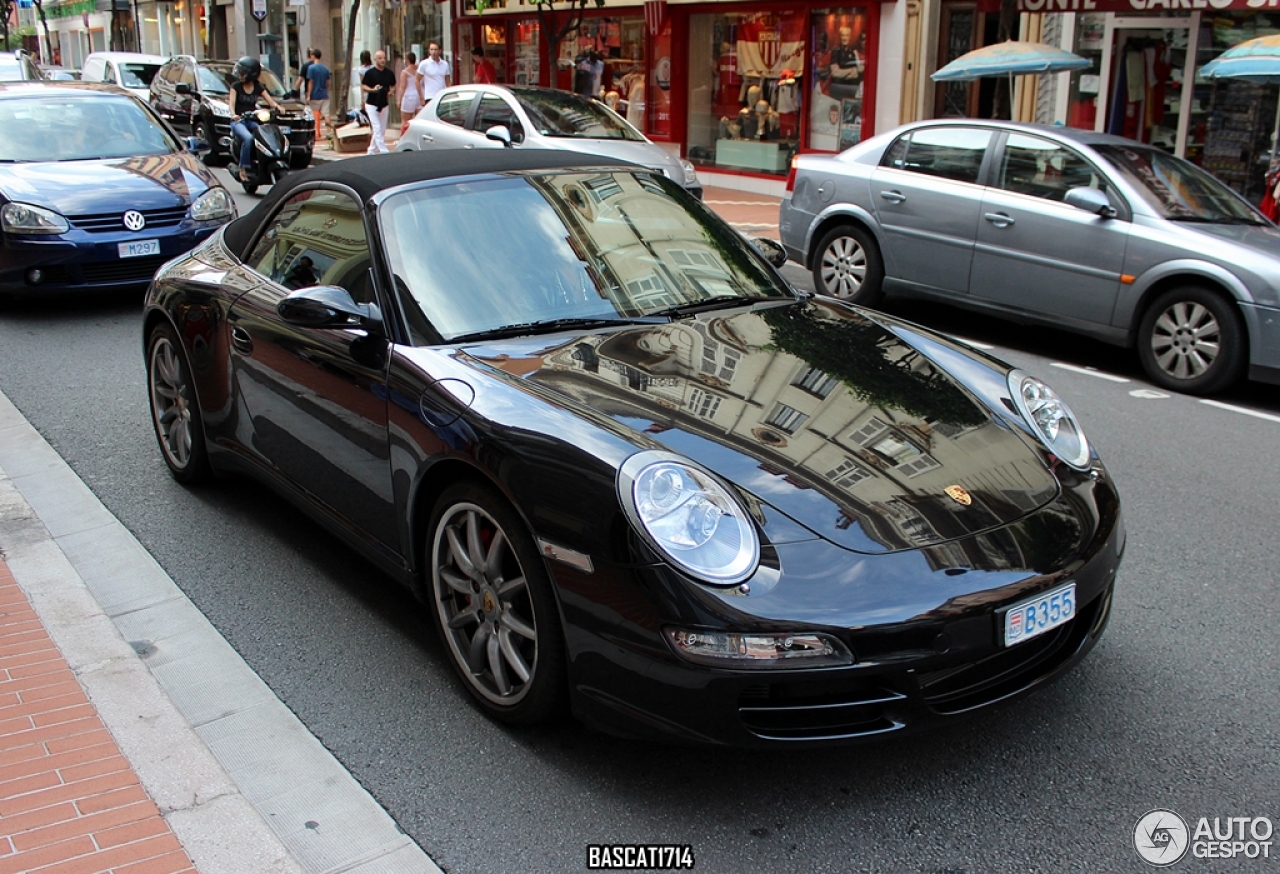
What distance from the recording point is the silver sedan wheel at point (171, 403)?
536 centimetres

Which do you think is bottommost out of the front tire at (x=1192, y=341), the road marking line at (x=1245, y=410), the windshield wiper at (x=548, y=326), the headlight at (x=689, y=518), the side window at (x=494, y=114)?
the road marking line at (x=1245, y=410)

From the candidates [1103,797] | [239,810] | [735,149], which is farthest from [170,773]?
[735,149]

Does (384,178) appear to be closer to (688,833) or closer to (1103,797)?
(688,833)

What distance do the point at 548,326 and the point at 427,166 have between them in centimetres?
91

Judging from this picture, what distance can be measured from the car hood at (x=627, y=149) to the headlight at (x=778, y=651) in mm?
10970

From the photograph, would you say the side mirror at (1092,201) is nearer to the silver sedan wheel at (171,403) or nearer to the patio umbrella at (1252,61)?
the patio umbrella at (1252,61)

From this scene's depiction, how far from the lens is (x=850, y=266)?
975 cm

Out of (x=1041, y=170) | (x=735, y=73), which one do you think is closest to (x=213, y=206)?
(x=1041, y=170)

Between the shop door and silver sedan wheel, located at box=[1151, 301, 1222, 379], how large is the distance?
7.66 m

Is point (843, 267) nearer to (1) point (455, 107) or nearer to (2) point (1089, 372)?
(2) point (1089, 372)

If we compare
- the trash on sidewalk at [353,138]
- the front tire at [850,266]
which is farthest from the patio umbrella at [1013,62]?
the trash on sidewalk at [353,138]

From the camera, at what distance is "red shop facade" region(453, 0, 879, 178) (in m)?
17.9


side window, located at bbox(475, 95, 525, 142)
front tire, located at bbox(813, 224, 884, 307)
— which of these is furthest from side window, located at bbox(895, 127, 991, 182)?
side window, located at bbox(475, 95, 525, 142)

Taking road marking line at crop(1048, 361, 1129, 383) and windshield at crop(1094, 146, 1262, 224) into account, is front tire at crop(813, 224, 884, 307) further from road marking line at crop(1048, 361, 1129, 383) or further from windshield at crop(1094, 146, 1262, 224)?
windshield at crop(1094, 146, 1262, 224)
